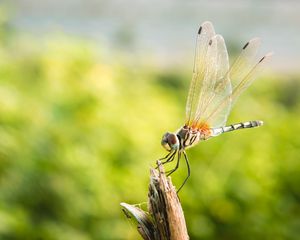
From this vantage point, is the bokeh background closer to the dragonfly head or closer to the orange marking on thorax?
the orange marking on thorax

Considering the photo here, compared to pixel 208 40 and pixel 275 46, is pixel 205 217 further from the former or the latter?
pixel 275 46

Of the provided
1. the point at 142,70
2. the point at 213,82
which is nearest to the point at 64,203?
the point at 213,82

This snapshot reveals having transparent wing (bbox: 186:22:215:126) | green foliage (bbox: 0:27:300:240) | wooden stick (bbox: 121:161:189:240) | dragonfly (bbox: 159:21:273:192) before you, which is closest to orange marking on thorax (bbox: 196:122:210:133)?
dragonfly (bbox: 159:21:273:192)

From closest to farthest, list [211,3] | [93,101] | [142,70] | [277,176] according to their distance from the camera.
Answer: [277,176]
[93,101]
[142,70]
[211,3]

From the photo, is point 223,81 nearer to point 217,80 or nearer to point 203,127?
point 217,80

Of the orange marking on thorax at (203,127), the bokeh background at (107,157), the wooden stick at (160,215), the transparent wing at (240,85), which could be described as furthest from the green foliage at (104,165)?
the wooden stick at (160,215)

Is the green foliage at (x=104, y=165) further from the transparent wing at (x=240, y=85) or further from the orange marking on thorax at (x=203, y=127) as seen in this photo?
the orange marking on thorax at (x=203, y=127)
